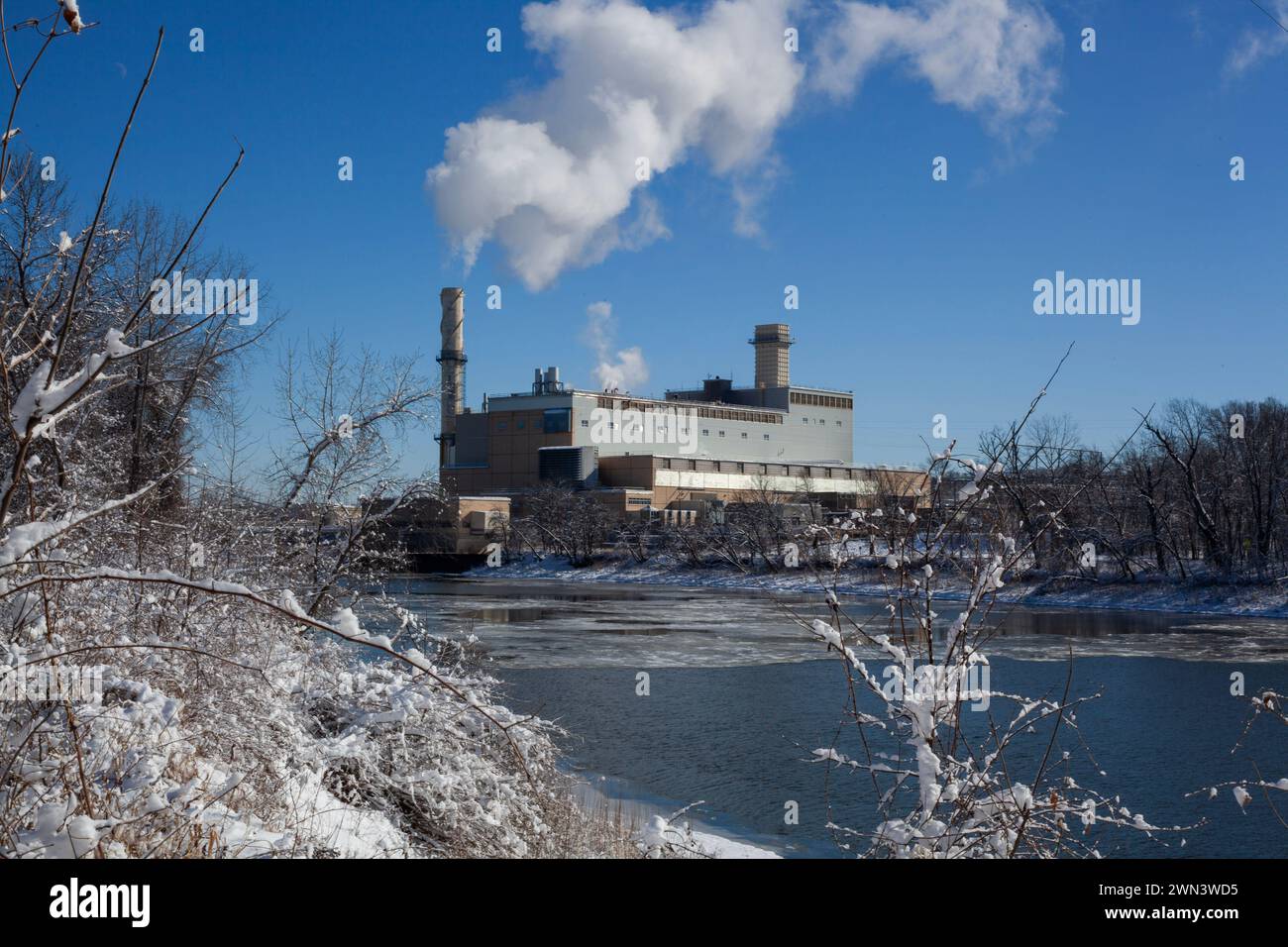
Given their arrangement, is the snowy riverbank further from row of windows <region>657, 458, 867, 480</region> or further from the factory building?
row of windows <region>657, 458, 867, 480</region>

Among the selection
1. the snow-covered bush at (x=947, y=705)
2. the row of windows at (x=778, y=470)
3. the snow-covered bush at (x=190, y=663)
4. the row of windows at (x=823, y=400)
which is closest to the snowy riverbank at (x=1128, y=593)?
the snow-covered bush at (x=190, y=663)

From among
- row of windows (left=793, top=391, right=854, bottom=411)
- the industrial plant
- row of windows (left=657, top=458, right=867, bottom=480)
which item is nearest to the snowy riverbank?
the industrial plant

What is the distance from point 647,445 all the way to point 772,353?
21.2 m

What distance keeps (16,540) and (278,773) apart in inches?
185

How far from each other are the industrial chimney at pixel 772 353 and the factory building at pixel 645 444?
570cm

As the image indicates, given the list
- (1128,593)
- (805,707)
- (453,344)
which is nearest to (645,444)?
(453,344)

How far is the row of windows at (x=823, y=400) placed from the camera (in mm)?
97375

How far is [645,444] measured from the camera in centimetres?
8994

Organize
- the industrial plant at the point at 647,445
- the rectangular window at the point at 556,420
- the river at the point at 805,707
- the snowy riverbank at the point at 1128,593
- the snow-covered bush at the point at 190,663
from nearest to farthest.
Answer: the snow-covered bush at the point at 190,663, the river at the point at 805,707, the snowy riverbank at the point at 1128,593, the industrial plant at the point at 647,445, the rectangular window at the point at 556,420

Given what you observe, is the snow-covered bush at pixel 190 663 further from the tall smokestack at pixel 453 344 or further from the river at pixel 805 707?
the tall smokestack at pixel 453 344

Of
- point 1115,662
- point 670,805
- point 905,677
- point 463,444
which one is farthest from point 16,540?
point 463,444

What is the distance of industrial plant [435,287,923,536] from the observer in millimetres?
81188

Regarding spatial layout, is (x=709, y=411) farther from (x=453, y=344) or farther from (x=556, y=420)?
(x=453, y=344)

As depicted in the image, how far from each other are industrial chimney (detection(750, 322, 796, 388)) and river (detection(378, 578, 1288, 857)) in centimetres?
7099
